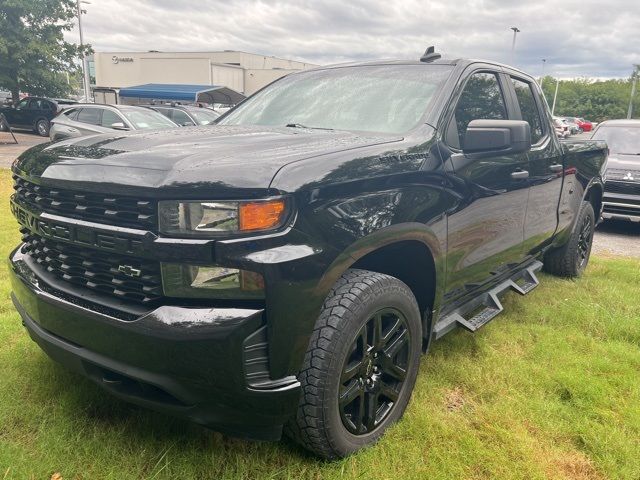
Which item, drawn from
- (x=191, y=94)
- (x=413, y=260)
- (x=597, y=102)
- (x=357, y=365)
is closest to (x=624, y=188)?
(x=413, y=260)

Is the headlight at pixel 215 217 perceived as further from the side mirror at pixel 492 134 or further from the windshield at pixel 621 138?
the windshield at pixel 621 138

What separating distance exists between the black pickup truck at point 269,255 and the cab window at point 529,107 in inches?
38.3

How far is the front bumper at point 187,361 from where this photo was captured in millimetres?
1800

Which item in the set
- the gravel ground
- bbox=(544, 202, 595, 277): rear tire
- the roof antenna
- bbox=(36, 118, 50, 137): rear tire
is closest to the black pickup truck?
the roof antenna

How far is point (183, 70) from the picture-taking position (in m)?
37.4

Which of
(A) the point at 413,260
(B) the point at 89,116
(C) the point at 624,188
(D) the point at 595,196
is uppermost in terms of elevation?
(B) the point at 89,116

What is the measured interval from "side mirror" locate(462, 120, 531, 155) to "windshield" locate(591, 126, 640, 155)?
6.80 m

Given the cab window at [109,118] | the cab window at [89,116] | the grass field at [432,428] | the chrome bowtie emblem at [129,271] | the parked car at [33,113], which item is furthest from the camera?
the parked car at [33,113]

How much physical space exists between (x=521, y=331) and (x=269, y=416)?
8.31ft

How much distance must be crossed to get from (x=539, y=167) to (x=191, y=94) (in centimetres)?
2139

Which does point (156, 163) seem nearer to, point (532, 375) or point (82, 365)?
point (82, 365)

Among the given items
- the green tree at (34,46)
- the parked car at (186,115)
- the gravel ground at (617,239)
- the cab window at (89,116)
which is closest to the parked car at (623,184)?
the gravel ground at (617,239)

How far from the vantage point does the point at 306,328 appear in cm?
193

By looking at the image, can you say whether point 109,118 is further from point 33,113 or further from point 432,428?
point 33,113
